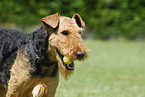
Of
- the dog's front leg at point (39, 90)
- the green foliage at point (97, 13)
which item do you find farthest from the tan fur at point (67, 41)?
the green foliage at point (97, 13)

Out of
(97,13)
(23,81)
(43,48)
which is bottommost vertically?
(23,81)

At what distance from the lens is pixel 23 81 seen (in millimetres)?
3504

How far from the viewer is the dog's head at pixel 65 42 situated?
3.17m

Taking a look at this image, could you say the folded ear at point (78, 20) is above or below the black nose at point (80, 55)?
above

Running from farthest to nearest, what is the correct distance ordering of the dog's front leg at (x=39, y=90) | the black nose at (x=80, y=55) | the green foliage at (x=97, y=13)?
the green foliage at (x=97, y=13) → the dog's front leg at (x=39, y=90) → the black nose at (x=80, y=55)

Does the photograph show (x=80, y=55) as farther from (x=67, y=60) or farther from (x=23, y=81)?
(x=23, y=81)

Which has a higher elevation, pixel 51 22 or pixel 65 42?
pixel 51 22

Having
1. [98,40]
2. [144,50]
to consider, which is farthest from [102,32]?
[144,50]

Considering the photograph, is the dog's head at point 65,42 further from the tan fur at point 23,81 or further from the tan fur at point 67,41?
the tan fur at point 23,81

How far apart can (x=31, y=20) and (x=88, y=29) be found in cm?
577

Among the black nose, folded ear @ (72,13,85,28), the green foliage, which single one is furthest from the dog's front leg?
the green foliage

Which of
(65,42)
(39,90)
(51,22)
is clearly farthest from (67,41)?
(39,90)

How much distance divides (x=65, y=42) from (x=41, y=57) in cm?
48

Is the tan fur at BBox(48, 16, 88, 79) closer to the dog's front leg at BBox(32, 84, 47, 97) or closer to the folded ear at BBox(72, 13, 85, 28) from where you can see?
the folded ear at BBox(72, 13, 85, 28)
